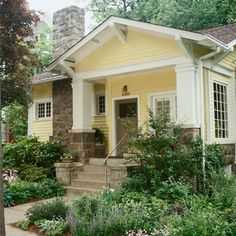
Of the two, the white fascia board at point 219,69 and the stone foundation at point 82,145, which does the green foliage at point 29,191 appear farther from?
the white fascia board at point 219,69

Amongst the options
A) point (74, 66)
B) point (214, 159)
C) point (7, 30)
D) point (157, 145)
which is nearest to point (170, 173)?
point (157, 145)

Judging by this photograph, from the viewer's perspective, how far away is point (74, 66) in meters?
12.2

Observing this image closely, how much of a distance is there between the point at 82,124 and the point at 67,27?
250 inches

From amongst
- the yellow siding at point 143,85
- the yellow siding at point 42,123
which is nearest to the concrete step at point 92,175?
the yellow siding at point 143,85

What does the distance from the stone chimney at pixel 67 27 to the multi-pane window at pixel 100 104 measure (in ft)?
11.6

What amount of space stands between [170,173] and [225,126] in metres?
3.32

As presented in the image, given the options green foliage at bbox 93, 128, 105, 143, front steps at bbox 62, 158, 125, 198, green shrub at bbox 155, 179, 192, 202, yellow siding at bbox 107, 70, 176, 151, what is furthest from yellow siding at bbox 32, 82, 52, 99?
green shrub at bbox 155, 179, 192, 202

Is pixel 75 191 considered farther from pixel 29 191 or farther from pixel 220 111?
pixel 220 111

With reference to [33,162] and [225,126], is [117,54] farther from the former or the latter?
[33,162]

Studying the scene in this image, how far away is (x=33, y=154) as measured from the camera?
12.7m

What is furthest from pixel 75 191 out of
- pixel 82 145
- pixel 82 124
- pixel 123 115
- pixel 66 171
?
pixel 123 115

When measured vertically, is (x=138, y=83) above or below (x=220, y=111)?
above

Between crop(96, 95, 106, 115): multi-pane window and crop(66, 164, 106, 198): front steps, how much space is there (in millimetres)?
3145

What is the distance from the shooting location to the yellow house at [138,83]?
9750 mm
